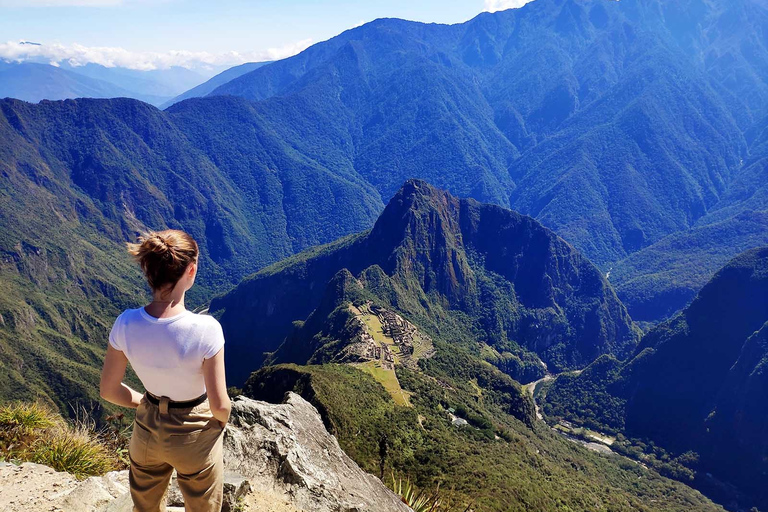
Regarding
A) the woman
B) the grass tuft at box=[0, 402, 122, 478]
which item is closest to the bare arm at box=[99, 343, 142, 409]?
the woman

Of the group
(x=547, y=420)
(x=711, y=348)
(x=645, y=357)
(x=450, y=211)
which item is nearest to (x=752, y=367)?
(x=711, y=348)

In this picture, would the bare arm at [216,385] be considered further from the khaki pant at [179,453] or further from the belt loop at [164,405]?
the belt loop at [164,405]

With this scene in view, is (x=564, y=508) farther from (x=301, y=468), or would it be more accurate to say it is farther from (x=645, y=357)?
(x=645, y=357)

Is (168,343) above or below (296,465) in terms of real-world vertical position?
above

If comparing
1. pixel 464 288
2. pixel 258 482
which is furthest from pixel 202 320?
pixel 464 288

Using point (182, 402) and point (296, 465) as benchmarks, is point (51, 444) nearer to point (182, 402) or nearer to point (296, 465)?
point (296, 465)

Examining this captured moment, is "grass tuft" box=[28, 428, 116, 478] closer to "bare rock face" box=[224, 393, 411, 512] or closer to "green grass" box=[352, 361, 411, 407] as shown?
"bare rock face" box=[224, 393, 411, 512]
